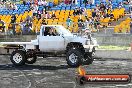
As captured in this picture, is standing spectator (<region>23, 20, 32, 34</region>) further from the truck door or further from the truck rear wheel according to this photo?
the truck rear wheel

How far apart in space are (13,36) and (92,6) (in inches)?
325

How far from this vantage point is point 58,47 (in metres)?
19.0

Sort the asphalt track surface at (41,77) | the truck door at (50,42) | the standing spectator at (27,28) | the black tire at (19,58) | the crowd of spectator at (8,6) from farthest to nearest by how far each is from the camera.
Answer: the crowd of spectator at (8,6)
the standing spectator at (27,28)
the black tire at (19,58)
the truck door at (50,42)
the asphalt track surface at (41,77)

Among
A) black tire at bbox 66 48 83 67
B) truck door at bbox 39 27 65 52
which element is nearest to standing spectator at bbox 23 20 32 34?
truck door at bbox 39 27 65 52

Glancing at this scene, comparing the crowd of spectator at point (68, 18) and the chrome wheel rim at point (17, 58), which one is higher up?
the crowd of spectator at point (68, 18)

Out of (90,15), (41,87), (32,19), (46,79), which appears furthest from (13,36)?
(41,87)

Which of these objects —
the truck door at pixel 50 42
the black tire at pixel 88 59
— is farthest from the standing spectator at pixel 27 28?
the black tire at pixel 88 59

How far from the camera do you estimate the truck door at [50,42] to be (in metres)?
18.9

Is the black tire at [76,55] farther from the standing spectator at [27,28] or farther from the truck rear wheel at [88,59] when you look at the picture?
the standing spectator at [27,28]

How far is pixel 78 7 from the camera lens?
31.7 metres

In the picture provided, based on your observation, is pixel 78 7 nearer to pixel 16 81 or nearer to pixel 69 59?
pixel 69 59

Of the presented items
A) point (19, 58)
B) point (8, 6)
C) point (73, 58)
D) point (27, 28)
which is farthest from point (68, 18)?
point (8, 6)

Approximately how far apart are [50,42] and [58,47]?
468mm

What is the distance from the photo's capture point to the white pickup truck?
61.2ft
